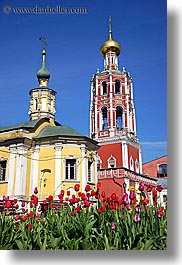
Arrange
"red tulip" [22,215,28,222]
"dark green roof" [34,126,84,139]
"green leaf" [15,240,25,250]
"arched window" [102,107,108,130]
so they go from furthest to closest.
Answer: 1. "arched window" [102,107,108,130]
2. "dark green roof" [34,126,84,139]
3. "red tulip" [22,215,28,222]
4. "green leaf" [15,240,25,250]

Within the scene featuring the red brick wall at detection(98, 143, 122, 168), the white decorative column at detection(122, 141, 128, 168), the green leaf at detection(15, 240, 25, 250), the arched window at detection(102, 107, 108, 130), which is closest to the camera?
the green leaf at detection(15, 240, 25, 250)

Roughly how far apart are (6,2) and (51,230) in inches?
64.3

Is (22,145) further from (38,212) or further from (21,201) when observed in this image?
(38,212)

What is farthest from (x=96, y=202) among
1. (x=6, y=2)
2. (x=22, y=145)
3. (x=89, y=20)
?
(x=6, y=2)

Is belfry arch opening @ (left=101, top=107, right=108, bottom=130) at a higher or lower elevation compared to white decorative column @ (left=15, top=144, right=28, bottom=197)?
higher

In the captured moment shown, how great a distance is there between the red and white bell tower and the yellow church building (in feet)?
0.46

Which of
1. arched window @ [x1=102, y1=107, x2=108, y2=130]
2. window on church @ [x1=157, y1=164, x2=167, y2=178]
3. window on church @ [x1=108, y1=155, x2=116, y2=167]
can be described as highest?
arched window @ [x1=102, y1=107, x2=108, y2=130]

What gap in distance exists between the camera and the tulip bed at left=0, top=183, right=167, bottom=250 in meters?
1.85

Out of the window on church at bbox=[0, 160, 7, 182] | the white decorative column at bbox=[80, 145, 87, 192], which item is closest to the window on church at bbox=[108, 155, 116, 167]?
the white decorative column at bbox=[80, 145, 87, 192]

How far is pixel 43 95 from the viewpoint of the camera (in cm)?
290

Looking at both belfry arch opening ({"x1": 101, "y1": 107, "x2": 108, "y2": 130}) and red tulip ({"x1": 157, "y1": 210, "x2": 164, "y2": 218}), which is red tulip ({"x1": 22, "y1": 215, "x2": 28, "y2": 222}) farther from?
belfry arch opening ({"x1": 101, "y1": 107, "x2": 108, "y2": 130})

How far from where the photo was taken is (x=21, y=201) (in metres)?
2.43

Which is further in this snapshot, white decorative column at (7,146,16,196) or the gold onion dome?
white decorative column at (7,146,16,196)

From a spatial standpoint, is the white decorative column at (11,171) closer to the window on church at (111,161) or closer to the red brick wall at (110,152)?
the red brick wall at (110,152)
